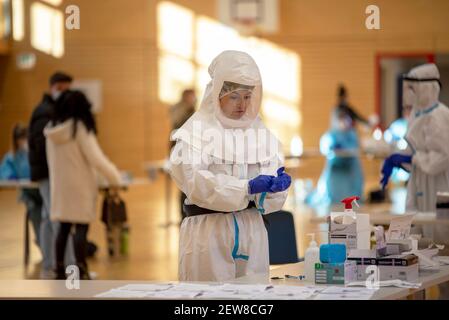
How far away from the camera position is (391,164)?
6.62m

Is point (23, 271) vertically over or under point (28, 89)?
under

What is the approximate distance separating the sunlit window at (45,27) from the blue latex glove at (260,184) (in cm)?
1436

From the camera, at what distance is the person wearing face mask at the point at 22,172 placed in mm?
8979

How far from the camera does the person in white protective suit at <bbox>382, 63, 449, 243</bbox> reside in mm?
6465

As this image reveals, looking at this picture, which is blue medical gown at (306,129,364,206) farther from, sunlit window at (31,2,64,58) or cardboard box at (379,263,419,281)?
cardboard box at (379,263,419,281)

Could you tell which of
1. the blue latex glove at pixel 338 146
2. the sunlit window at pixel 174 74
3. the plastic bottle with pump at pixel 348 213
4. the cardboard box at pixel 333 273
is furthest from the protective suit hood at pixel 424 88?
the sunlit window at pixel 174 74

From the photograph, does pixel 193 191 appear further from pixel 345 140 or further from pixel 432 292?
pixel 345 140

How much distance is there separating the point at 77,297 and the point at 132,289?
0.84 feet

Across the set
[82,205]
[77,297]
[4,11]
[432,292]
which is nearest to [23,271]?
[82,205]

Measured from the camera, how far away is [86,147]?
7.71 meters
